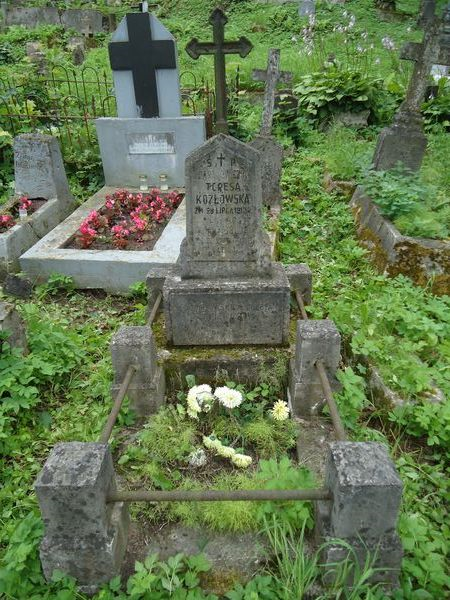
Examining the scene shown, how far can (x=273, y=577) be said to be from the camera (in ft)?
6.74

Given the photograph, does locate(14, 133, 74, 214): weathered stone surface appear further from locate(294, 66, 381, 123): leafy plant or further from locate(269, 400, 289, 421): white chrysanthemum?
locate(294, 66, 381, 123): leafy plant

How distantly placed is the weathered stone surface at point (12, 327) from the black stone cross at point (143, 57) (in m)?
4.27

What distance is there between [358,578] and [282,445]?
3.24 feet

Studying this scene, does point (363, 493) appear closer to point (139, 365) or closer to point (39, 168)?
point (139, 365)

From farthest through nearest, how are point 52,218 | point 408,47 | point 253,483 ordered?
point 52,218
point 408,47
point 253,483

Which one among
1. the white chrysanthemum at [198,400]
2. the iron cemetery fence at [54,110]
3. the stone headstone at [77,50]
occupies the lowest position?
the white chrysanthemum at [198,400]

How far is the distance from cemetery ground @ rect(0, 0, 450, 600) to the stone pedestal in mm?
301

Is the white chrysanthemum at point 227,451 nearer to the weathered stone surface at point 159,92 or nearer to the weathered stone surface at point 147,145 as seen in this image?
the weathered stone surface at point 147,145

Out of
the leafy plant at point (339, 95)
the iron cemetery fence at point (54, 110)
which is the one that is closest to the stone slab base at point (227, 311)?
the iron cemetery fence at point (54, 110)

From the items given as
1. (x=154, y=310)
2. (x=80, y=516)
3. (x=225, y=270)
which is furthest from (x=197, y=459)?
(x=225, y=270)

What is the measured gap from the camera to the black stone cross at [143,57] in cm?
597

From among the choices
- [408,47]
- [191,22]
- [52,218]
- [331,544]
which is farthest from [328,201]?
[191,22]

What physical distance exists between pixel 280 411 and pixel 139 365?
0.97 meters

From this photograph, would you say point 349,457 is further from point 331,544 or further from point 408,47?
point 408,47
